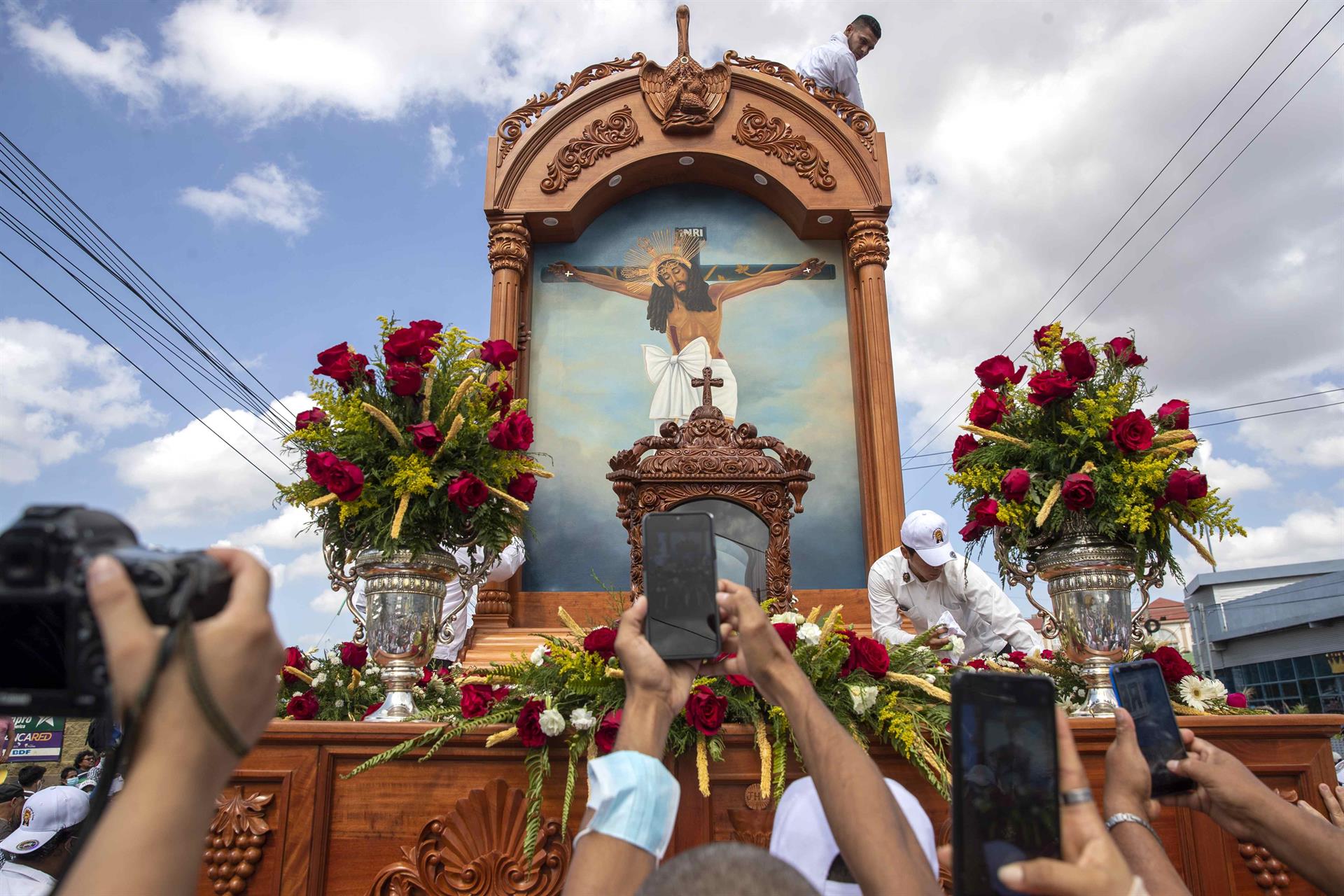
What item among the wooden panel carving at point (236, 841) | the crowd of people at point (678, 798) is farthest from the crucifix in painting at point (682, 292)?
the crowd of people at point (678, 798)

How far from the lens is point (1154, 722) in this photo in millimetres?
1554

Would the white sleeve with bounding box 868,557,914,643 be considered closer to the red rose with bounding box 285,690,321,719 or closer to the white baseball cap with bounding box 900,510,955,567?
the white baseball cap with bounding box 900,510,955,567

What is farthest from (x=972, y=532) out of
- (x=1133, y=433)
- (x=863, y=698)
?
(x=863, y=698)

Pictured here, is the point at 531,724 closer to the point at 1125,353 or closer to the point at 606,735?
the point at 606,735

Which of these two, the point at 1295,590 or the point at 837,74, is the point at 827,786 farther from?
the point at 1295,590

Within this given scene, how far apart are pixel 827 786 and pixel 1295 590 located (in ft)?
74.9

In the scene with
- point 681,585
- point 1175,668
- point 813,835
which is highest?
point 681,585

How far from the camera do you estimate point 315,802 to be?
2131mm

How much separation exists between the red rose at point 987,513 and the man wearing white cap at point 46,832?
298 centimetres

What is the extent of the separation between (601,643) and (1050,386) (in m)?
1.69

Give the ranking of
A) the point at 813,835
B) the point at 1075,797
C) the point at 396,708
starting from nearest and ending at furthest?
the point at 1075,797 < the point at 813,835 < the point at 396,708

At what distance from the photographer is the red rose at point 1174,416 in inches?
116

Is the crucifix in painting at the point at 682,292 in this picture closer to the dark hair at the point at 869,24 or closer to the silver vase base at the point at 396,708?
the dark hair at the point at 869,24

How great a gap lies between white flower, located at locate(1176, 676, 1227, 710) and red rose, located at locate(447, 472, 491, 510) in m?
2.13
